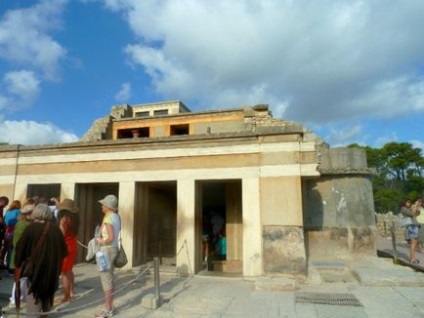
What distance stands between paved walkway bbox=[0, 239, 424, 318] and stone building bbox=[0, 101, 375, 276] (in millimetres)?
836

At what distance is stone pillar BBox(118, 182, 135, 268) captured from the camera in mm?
9695

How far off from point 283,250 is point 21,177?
325 inches

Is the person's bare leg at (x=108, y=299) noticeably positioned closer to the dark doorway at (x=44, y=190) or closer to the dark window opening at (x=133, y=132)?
the dark doorway at (x=44, y=190)

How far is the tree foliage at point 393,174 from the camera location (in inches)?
1927

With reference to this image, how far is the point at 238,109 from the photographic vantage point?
2288 centimetres

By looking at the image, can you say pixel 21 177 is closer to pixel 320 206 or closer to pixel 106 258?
pixel 106 258

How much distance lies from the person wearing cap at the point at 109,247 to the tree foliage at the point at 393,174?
4926 cm

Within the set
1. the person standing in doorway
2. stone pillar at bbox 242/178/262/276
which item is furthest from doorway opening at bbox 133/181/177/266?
the person standing in doorway

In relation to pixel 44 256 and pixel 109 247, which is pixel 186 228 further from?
pixel 44 256

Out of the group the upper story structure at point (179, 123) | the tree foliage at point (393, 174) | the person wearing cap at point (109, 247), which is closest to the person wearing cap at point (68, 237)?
the person wearing cap at point (109, 247)

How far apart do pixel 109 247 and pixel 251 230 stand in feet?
13.1

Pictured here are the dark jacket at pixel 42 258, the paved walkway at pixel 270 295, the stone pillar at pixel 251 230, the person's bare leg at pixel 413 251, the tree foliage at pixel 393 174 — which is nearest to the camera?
the dark jacket at pixel 42 258

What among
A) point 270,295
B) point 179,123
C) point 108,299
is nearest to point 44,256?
Answer: point 108,299

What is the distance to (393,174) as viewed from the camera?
2202 inches
